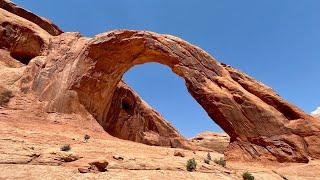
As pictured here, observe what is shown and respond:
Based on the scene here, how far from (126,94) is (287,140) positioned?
17.2 meters

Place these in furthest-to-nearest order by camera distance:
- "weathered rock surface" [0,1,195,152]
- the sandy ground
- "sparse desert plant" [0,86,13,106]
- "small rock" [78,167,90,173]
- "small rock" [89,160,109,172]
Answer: "weathered rock surface" [0,1,195,152] < "sparse desert plant" [0,86,13,106] < "small rock" [89,160,109,172] < "small rock" [78,167,90,173] < the sandy ground

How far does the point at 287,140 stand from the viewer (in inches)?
827

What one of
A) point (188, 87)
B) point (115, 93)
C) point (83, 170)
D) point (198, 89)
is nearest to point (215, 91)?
point (198, 89)

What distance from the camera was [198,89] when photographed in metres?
23.4

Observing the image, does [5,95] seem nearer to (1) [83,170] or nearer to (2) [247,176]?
(1) [83,170]

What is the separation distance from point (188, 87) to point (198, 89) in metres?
0.80

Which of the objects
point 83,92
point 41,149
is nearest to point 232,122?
point 83,92

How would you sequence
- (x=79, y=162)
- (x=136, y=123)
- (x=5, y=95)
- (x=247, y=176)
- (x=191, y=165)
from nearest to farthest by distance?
(x=79, y=162) < (x=191, y=165) < (x=247, y=176) < (x=5, y=95) < (x=136, y=123)

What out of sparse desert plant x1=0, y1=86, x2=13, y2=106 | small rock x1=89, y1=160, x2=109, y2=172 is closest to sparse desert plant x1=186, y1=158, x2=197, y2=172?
small rock x1=89, y1=160, x2=109, y2=172

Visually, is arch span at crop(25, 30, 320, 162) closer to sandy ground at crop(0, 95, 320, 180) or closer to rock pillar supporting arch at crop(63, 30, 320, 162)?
rock pillar supporting arch at crop(63, 30, 320, 162)

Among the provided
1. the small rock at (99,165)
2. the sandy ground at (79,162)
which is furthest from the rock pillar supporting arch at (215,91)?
the small rock at (99,165)

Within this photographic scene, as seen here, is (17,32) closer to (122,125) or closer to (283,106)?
(122,125)

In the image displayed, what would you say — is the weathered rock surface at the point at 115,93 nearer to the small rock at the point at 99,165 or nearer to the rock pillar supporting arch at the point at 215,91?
the rock pillar supporting arch at the point at 215,91

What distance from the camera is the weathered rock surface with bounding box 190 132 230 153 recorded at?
160ft
